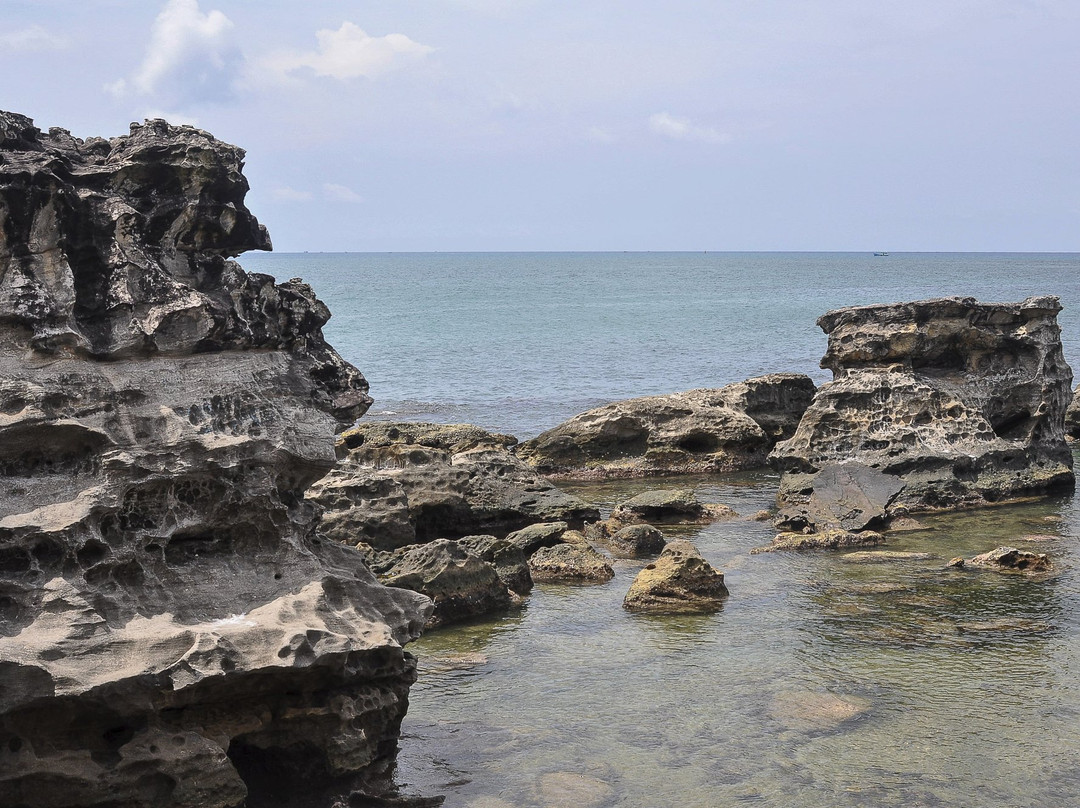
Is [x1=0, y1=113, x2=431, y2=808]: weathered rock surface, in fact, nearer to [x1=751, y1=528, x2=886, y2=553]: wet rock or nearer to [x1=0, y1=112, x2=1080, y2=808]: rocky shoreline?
[x1=0, y1=112, x2=1080, y2=808]: rocky shoreline

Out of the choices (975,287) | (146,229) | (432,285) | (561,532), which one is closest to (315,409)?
(146,229)

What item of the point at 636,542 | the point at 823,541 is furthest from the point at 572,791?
the point at 823,541

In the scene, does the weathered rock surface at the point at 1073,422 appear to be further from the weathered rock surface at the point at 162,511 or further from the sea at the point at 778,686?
the weathered rock surface at the point at 162,511

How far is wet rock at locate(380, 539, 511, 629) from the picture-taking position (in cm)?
1272

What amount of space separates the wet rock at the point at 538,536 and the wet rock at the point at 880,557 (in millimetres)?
3744

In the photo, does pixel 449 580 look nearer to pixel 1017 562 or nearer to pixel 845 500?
pixel 1017 562

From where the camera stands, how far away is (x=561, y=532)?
16.1 meters

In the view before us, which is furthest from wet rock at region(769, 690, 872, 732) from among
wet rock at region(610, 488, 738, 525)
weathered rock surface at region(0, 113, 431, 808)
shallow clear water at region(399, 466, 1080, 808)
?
wet rock at region(610, 488, 738, 525)

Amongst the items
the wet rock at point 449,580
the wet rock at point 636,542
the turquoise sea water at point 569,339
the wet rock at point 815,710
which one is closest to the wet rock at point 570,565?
the wet rock at point 636,542

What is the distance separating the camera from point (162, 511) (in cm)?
793

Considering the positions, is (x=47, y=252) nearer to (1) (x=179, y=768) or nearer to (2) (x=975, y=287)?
(1) (x=179, y=768)

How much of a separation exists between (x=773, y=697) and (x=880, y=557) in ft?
19.5

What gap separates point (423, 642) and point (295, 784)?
4255 millimetres

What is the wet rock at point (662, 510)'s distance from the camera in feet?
59.8
